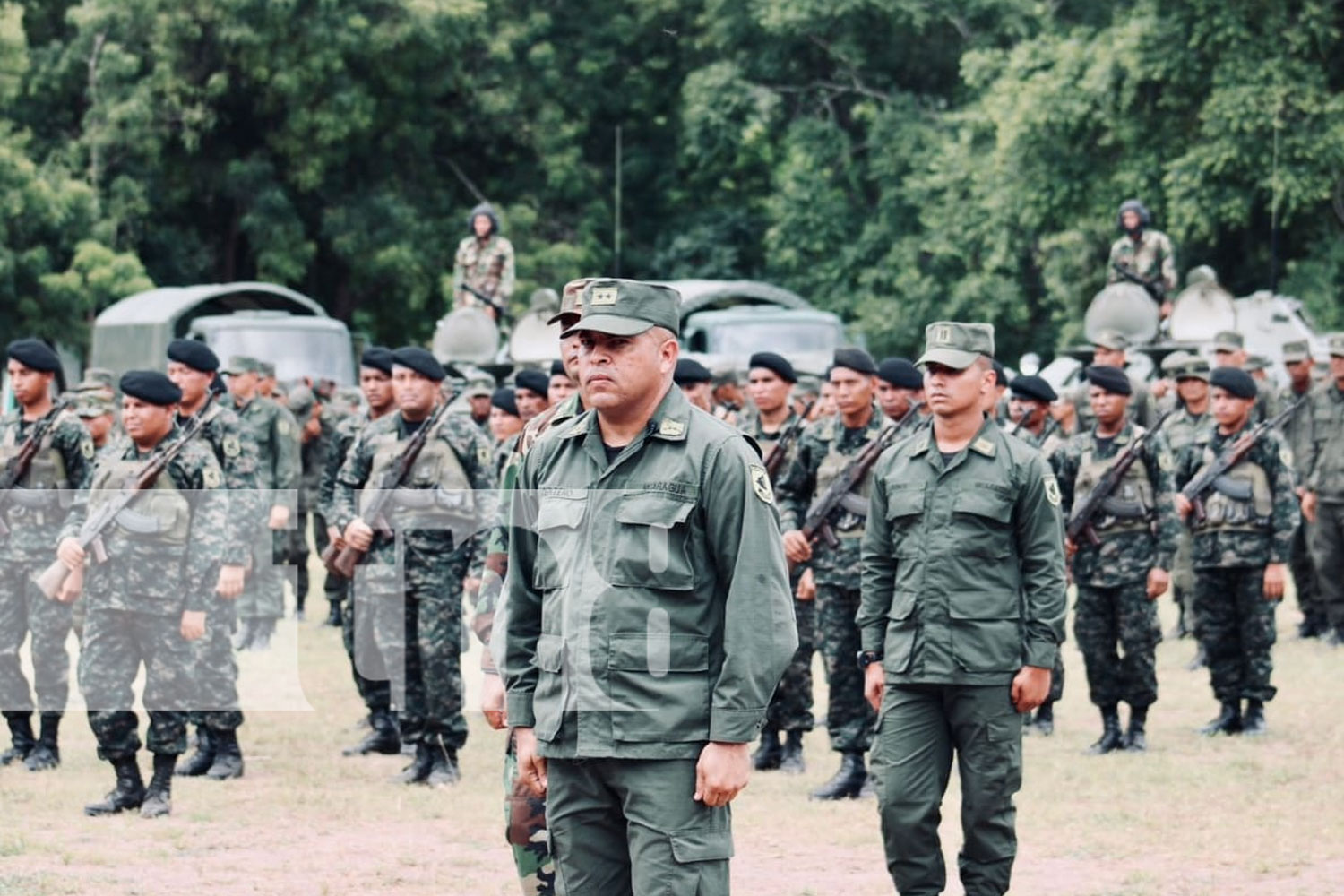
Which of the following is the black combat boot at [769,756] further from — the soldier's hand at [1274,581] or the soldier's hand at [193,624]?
the soldier's hand at [193,624]

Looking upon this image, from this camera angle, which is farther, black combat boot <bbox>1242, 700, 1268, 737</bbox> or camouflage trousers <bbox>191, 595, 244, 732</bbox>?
black combat boot <bbox>1242, 700, 1268, 737</bbox>

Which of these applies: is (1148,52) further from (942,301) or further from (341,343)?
(341,343)

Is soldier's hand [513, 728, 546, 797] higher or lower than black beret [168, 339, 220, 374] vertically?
lower

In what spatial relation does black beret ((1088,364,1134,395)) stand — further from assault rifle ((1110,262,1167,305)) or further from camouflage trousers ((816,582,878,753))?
assault rifle ((1110,262,1167,305))

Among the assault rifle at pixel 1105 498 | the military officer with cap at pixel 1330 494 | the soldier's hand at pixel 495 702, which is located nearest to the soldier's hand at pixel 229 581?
the soldier's hand at pixel 495 702

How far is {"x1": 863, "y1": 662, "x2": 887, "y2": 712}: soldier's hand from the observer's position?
24.3 feet

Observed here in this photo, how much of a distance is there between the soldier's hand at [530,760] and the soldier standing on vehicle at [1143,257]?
A: 52.6 ft

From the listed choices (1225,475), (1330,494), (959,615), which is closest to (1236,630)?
(1225,475)

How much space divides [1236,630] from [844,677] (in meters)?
3.02

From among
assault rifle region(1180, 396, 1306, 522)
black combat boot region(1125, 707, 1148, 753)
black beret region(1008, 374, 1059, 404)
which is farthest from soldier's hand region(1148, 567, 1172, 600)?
black beret region(1008, 374, 1059, 404)

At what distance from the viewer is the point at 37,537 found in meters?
10.7

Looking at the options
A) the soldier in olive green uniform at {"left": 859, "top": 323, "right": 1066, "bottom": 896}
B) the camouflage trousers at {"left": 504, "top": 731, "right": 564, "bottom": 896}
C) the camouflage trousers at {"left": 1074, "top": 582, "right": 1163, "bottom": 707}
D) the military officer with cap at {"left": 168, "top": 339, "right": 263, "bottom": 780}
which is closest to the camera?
the camouflage trousers at {"left": 504, "top": 731, "right": 564, "bottom": 896}

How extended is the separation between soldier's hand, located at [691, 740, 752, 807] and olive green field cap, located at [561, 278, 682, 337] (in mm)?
1029

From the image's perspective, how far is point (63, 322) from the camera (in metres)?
32.3
